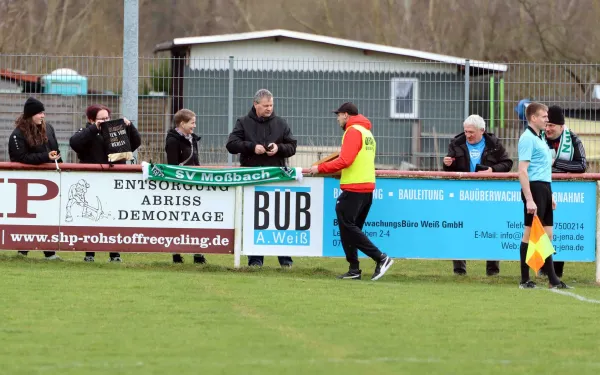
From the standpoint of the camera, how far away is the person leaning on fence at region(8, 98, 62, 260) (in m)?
14.1

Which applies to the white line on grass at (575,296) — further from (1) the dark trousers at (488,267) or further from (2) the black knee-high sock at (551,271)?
(1) the dark trousers at (488,267)

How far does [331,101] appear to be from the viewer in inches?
734

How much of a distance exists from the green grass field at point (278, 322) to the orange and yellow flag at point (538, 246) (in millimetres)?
313

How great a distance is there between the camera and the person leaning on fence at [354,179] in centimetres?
1327

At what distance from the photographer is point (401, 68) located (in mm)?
19656

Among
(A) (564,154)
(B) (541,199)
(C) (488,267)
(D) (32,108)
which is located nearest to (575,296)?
(B) (541,199)

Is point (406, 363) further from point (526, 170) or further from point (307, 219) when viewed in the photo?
point (307, 219)

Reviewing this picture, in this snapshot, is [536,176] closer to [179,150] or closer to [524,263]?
[524,263]

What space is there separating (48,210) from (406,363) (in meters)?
6.94

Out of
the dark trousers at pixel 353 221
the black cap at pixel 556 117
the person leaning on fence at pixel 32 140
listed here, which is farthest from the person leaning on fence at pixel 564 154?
the person leaning on fence at pixel 32 140

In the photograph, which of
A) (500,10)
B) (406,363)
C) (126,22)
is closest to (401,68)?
(126,22)

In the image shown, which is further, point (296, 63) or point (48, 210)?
point (296, 63)

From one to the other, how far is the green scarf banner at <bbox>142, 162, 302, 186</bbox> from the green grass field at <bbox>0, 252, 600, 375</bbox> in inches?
39.0

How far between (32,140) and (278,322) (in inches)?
219
